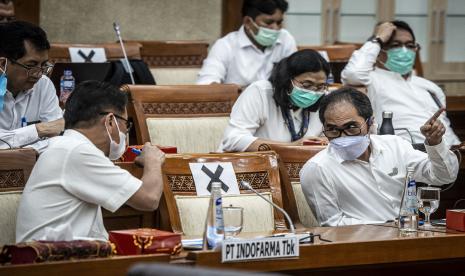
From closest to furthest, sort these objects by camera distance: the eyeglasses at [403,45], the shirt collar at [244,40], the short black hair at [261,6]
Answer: the eyeglasses at [403,45] → the short black hair at [261,6] → the shirt collar at [244,40]

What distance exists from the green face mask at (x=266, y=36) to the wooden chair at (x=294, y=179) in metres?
2.13

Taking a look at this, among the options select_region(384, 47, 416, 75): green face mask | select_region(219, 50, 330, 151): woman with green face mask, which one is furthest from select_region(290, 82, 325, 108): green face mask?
select_region(384, 47, 416, 75): green face mask

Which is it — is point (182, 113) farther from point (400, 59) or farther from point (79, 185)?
point (79, 185)

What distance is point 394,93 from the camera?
19.7ft

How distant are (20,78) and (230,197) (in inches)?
46.9

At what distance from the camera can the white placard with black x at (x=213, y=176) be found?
3.95 meters

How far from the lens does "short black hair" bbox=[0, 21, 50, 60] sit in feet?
14.8

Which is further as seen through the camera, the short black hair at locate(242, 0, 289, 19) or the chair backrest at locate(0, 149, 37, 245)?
the short black hair at locate(242, 0, 289, 19)

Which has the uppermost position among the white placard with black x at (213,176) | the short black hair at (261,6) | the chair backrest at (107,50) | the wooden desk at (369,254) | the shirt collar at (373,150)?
the short black hair at (261,6)

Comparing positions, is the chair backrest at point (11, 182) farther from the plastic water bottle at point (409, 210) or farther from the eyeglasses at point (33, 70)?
the plastic water bottle at point (409, 210)

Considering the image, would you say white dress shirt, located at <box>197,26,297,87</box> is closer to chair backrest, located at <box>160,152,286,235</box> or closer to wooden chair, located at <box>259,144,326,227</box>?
wooden chair, located at <box>259,144,326,227</box>

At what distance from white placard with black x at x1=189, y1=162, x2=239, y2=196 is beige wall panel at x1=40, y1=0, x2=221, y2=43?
11.6 feet

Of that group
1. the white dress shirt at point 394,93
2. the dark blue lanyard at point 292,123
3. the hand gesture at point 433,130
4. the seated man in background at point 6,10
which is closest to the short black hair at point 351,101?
the hand gesture at point 433,130

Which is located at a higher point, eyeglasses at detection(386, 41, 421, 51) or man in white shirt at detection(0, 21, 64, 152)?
eyeglasses at detection(386, 41, 421, 51)
